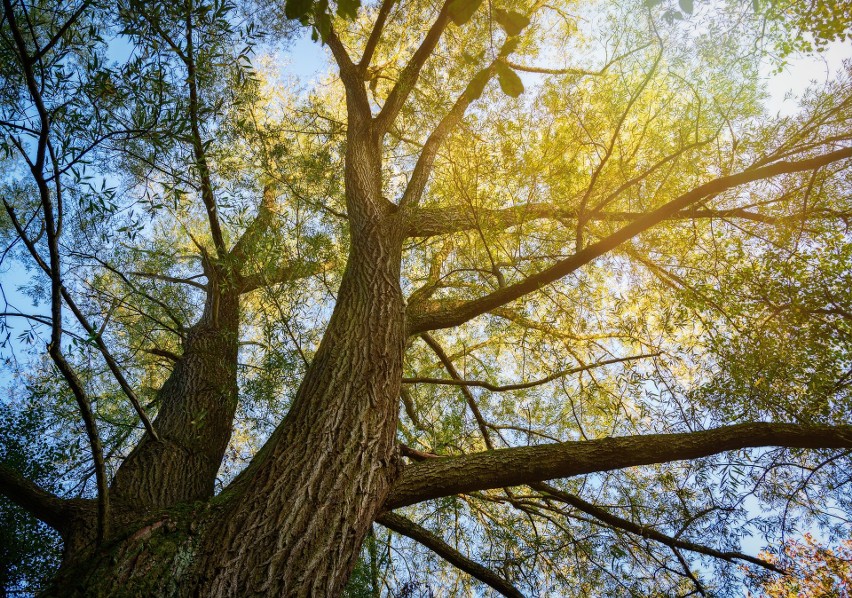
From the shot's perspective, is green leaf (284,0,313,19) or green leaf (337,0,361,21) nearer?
green leaf (284,0,313,19)

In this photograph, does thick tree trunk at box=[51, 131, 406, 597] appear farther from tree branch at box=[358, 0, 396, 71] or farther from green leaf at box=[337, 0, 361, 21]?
green leaf at box=[337, 0, 361, 21]

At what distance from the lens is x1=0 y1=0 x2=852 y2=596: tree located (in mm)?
2018

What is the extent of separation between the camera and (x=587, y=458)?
2.45m

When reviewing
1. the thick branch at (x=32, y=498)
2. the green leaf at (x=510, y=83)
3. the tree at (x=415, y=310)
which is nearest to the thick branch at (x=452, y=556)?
the tree at (x=415, y=310)

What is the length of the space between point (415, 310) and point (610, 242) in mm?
1887

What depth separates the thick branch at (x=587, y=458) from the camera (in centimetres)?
241

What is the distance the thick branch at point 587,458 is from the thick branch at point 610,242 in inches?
41.7

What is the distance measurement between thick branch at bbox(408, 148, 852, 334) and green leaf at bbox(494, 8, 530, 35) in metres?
1.58

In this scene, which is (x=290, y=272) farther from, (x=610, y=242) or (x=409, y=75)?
(x=610, y=242)

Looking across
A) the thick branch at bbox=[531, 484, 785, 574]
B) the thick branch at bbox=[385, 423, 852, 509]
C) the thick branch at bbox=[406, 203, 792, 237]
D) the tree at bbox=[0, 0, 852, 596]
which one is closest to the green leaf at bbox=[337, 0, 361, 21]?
the tree at bbox=[0, 0, 852, 596]

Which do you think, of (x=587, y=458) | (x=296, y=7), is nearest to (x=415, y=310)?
(x=587, y=458)

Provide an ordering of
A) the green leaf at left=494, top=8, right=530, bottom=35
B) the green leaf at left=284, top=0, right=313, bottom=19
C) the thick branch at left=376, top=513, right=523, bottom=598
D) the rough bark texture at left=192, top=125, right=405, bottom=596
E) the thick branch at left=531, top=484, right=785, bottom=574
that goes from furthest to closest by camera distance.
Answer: the thick branch at left=376, top=513, right=523, bottom=598 < the thick branch at left=531, top=484, right=785, bottom=574 < the rough bark texture at left=192, top=125, right=405, bottom=596 < the green leaf at left=494, top=8, right=530, bottom=35 < the green leaf at left=284, top=0, right=313, bottom=19

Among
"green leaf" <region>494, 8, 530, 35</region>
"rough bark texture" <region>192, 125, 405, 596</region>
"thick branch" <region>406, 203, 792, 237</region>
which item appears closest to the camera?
"green leaf" <region>494, 8, 530, 35</region>

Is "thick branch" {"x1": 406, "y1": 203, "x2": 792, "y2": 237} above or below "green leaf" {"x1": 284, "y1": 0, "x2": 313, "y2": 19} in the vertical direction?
above
